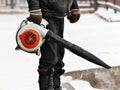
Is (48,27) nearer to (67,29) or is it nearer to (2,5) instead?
(67,29)

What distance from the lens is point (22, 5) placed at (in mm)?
11188

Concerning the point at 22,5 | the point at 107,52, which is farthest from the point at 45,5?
the point at 22,5

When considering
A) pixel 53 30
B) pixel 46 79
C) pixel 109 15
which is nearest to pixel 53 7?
pixel 53 30

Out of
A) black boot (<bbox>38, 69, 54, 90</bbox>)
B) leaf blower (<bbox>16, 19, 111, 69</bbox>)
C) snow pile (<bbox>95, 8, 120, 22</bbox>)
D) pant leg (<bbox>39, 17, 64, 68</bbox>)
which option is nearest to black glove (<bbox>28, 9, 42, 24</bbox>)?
leaf blower (<bbox>16, 19, 111, 69</bbox>)

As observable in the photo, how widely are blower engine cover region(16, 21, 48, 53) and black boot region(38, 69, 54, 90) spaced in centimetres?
31

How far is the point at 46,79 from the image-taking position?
3.41 m

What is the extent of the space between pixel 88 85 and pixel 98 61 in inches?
34.5

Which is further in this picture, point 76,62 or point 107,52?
point 107,52

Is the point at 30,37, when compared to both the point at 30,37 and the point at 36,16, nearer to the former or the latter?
the point at 30,37

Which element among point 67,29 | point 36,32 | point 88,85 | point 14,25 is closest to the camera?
point 36,32

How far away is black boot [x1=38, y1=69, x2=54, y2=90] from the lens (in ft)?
11.2

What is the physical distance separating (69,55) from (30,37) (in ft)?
6.66

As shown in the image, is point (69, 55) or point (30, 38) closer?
point (30, 38)

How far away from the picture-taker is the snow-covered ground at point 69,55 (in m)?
4.06
